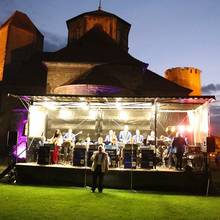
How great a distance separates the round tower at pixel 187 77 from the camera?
157 feet

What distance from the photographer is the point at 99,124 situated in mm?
18812

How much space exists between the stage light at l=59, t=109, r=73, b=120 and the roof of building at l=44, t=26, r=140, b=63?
41.4 ft

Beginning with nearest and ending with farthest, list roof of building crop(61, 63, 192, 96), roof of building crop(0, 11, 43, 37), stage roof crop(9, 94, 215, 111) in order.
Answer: stage roof crop(9, 94, 215, 111) < roof of building crop(61, 63, 192, 96) < roof of building crop(0, 11, 43, 37)

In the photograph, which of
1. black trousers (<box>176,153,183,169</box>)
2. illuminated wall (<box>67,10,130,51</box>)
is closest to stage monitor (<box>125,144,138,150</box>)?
black trousers (<box>176,153,183,169</box>)

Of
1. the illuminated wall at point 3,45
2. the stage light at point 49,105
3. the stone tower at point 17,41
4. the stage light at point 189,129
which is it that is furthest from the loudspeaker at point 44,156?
the illuminated wall at point 3,45

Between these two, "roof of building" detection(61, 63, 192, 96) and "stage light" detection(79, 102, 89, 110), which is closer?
"stage light" detection(79, 102, 89, 110)

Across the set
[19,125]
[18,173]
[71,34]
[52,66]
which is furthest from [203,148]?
[71,34]

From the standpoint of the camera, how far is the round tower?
157 ft

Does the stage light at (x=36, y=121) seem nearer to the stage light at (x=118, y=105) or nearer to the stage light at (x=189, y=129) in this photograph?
the stage light at (x=118, y=105)

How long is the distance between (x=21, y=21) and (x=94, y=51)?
14.2m

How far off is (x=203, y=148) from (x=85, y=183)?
5030 millimetres

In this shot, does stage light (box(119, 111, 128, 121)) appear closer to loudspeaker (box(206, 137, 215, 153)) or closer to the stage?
the stage

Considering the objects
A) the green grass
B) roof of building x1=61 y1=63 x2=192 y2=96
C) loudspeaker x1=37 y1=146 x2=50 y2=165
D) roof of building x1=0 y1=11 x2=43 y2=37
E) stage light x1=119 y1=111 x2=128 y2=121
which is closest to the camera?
the green grass

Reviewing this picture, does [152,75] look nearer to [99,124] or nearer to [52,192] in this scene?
[99,124]
